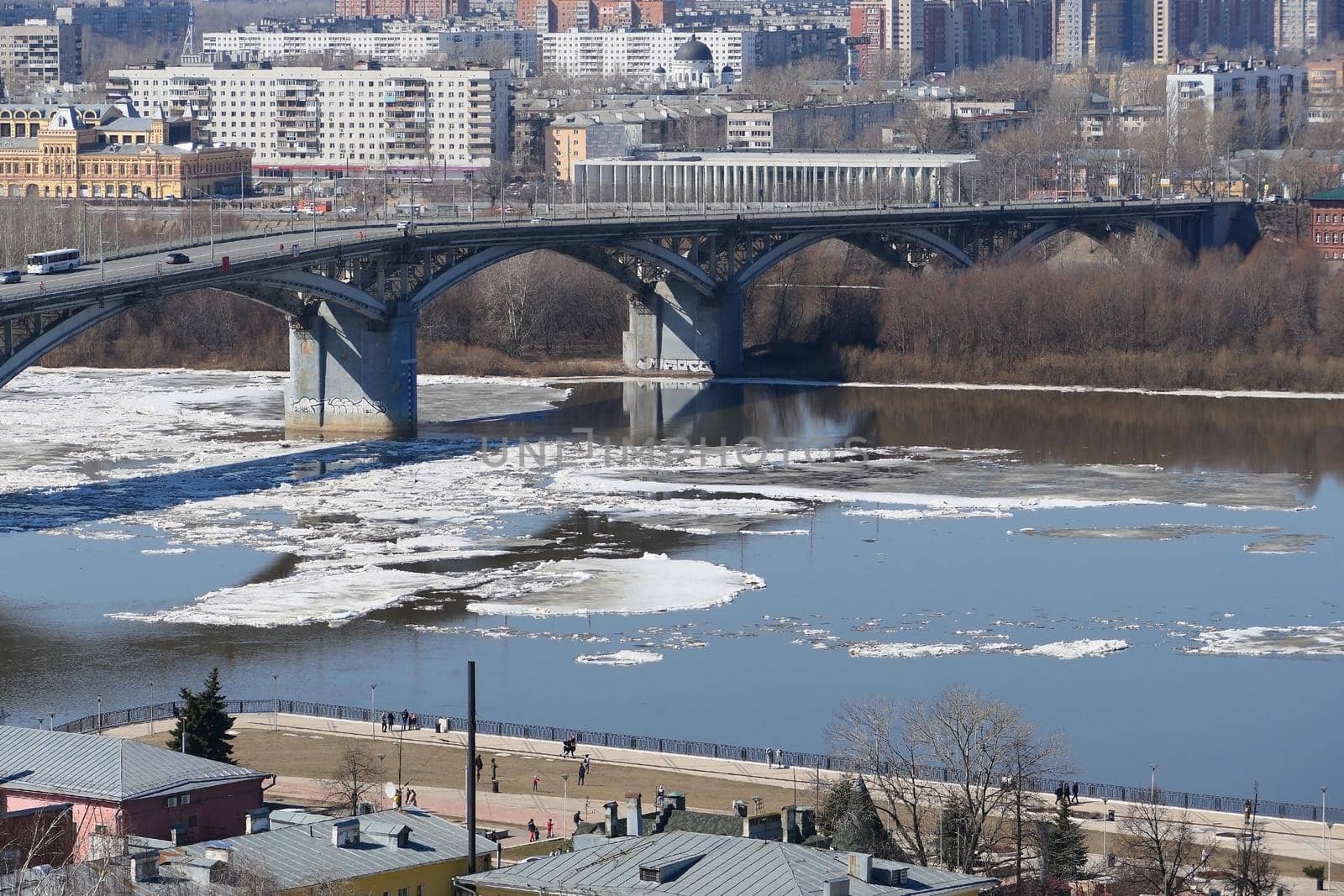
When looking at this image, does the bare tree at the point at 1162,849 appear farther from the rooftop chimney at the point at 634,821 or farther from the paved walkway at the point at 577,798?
the rooftop chimney at the point at 634,821

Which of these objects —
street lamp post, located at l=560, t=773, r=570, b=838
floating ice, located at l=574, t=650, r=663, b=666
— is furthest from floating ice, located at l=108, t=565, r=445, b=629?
street lamp post, located at l=560, t=773, r=570, b=838

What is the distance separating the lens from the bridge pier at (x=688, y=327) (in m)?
103

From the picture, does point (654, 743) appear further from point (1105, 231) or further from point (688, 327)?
point (1105, 231)

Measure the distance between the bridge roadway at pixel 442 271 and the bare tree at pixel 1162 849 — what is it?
36.5 metres

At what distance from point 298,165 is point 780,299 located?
86768 millimetres

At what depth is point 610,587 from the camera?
192 feet

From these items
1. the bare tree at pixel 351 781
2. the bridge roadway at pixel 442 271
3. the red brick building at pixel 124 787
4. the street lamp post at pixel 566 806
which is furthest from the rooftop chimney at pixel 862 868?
the bridge roadway at pixel 442 271

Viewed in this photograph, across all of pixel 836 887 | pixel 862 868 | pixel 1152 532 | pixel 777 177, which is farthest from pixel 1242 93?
pixel 836 887

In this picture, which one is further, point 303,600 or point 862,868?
point 303,600

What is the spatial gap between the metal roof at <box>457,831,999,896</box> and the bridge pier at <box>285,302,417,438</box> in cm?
5389

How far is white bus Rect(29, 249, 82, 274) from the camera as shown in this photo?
77750 millimetres

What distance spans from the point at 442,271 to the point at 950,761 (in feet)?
168

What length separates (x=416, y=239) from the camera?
8681cm

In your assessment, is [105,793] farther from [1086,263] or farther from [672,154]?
[672,154]
